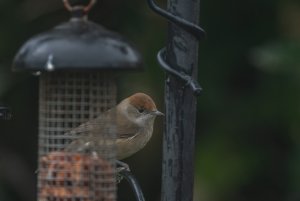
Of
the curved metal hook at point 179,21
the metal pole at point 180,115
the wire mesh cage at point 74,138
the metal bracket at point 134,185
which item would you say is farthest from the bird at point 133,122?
the curved metal hook at point 179,21

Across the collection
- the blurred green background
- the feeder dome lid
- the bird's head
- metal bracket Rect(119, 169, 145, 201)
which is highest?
the feeder dome lid

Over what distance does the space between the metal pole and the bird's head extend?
7.53 feet

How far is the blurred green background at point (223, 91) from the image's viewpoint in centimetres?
782

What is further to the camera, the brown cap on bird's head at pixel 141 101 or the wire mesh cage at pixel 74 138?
the brown cap on bird's head at pixel 141 101

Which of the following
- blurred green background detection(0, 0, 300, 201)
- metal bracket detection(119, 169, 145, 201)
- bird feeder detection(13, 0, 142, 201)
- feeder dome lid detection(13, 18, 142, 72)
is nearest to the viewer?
feeder dome lid detection(13, 18, 142, 72)

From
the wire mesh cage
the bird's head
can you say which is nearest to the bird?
the bird's head

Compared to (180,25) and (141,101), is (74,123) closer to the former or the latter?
(180,25)

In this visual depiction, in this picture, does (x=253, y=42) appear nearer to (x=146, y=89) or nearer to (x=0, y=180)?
(x=146, y=89)

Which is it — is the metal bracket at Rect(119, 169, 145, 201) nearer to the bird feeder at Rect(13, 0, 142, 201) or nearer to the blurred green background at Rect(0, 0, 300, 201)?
the bird feeder at Rect(13, 0, 142, 201)

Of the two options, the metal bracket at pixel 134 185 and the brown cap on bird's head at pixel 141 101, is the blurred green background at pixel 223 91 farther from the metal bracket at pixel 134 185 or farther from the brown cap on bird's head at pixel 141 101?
the metal bracket at pixel 134 185

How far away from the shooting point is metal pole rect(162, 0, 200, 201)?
3867 mm

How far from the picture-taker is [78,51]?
3.59 m

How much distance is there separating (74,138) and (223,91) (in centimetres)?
401

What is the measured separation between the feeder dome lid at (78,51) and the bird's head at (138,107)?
2449 mm
